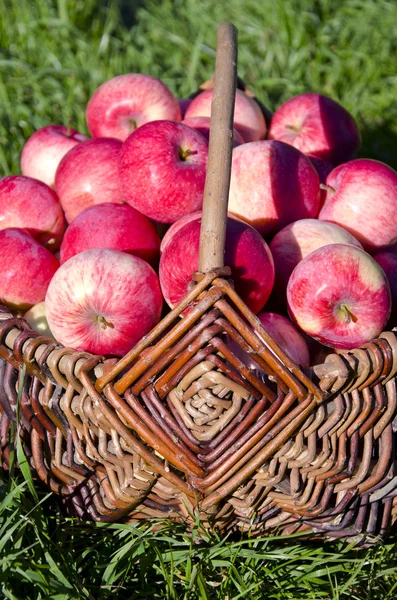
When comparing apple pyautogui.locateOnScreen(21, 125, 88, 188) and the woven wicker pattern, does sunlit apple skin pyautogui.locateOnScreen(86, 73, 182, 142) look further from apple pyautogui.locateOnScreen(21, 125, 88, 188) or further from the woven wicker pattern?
the woven wicker pattern

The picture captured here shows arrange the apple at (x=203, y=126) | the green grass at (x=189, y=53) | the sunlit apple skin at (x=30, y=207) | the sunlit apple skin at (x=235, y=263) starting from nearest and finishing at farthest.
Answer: the sunlit apple skin at (x=235, y=263), the sunlit apple skin at (x=30, y=207), the apple at (x=203, y=126), the green grass at (x=189, y=53)

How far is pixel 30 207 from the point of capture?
1.92 m

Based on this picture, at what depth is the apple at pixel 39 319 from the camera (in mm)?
1735

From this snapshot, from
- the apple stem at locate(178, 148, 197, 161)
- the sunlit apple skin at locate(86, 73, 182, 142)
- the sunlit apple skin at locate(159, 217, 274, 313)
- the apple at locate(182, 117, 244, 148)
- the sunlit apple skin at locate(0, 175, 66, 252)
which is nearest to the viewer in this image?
the sunlit apple skin at locate(159, 217, 274, 313)

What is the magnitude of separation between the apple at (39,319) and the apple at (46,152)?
1.94ft

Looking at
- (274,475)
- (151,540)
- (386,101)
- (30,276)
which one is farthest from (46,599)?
(386,101)

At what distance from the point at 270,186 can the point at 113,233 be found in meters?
0.44

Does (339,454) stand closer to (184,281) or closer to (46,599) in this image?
(184,281)

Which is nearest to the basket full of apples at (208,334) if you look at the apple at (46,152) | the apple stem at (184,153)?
the apple stem at (184,153)

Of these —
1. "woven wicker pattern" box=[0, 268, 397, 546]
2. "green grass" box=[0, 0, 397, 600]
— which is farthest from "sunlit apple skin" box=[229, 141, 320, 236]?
"green grass" box=[0, 0, 397, 600]

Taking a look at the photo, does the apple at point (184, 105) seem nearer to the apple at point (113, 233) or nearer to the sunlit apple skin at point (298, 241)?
the apple at point (113, 233)

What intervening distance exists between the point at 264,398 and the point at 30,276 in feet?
2.51

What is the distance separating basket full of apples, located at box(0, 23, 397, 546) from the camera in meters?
1.28

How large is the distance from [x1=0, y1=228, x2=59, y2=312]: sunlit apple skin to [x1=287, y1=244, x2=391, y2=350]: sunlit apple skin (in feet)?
2.19
